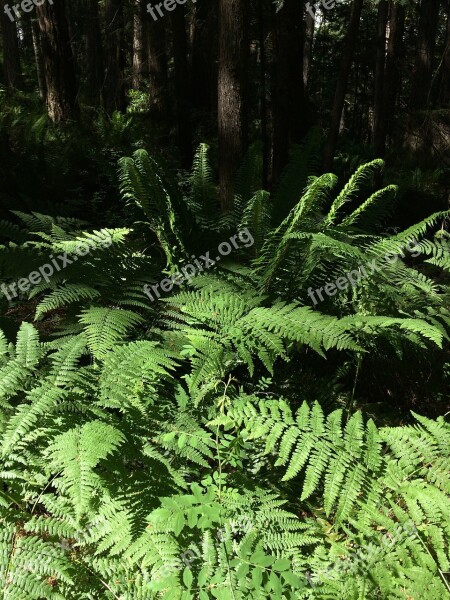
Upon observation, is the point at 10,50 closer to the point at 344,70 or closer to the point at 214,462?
the point at 344,70

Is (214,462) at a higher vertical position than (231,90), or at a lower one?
lower

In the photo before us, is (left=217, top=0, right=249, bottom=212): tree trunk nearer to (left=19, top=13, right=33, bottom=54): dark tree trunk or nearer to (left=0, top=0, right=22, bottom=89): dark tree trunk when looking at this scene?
(left=0, top=0, right=22, bottom=89): dark tree trunk

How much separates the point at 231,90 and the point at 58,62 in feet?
12.4

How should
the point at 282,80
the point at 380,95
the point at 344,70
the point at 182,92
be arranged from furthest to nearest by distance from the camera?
the point at 182,92 < the point at 380,95 < the point at 282,80 < the point at 344,70

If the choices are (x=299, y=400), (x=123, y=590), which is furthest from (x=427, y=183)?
(x=123, y=590)

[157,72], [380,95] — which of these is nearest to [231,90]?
[380,95]

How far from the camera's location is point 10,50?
13.6 m

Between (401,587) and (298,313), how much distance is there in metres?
1.24

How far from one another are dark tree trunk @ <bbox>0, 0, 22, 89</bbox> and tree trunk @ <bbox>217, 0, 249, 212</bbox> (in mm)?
11262

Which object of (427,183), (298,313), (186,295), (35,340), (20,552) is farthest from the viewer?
(427,183)

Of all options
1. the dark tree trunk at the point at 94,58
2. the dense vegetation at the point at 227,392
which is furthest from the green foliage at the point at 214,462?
the dark tree trunk at the point at 94,58

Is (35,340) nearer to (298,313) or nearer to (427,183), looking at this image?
(298,313)

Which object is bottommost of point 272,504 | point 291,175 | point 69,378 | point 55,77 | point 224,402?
point 272,504

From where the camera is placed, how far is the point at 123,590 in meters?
1.75
